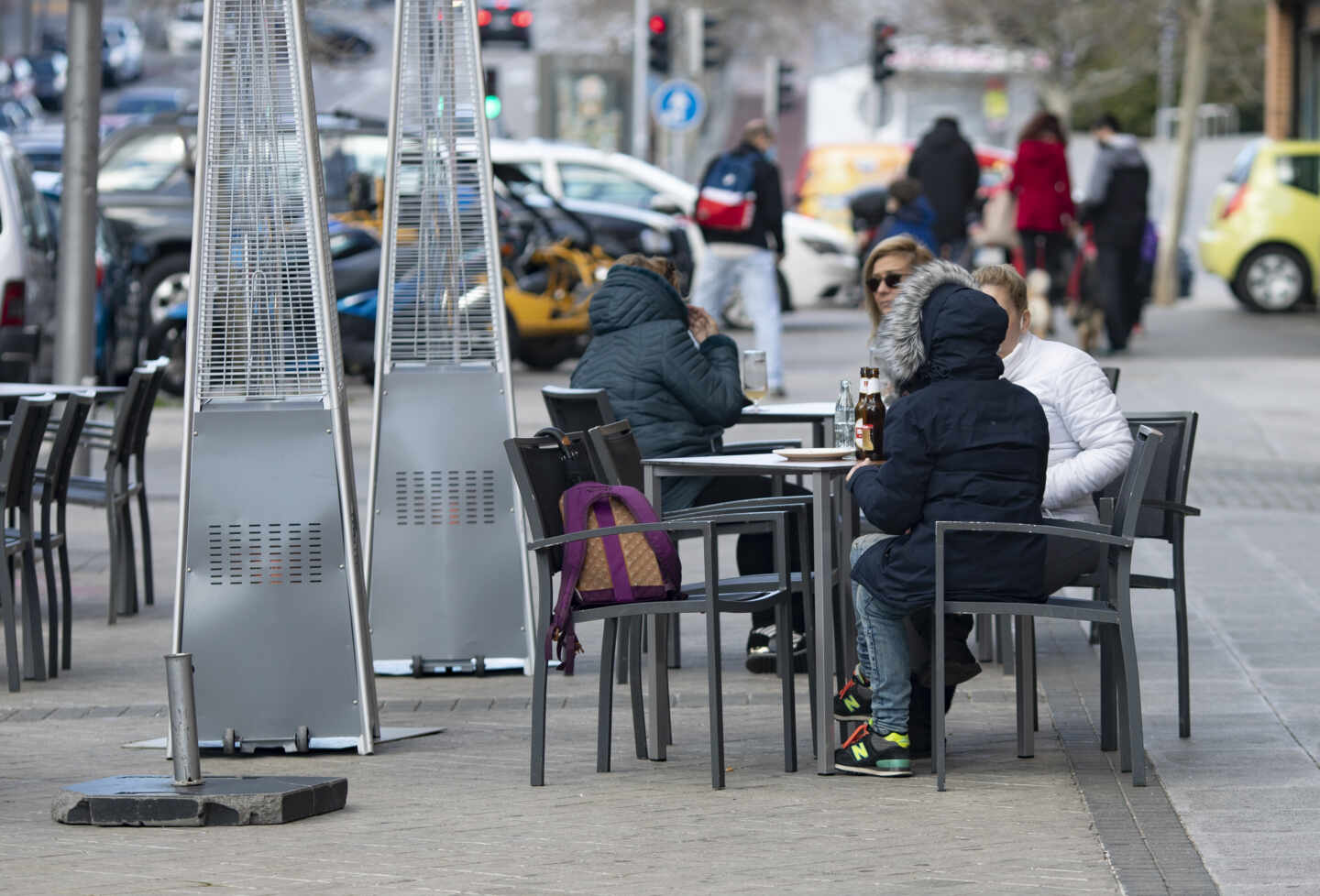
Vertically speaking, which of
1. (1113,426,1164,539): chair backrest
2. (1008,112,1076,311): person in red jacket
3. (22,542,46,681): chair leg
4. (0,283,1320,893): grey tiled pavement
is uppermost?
(1008,112,1076,311): person in red jacket

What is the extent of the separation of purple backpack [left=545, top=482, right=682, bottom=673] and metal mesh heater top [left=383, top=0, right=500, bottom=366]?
1.75 meters

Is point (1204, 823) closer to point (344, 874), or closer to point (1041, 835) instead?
point (1041, 835)

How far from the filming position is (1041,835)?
5770mm

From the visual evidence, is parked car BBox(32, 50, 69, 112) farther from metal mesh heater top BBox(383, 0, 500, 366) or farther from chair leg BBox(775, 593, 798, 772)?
chair leg BBox(775, 593, 798, 772)

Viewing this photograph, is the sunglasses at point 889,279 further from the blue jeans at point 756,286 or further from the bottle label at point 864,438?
the blue jeans at point 756,286

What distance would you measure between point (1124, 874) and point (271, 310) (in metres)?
2.93

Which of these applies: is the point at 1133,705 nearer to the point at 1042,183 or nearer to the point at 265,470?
the point at 265,470

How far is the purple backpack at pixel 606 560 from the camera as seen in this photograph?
651cm

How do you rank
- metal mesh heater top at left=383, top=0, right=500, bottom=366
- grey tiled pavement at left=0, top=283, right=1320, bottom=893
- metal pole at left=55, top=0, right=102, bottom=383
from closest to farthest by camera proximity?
grey tiled pavement at left=0, top=283, right=1320, bottom=893
metal mesh heater top at left=383, top=0, right=500, bottom=366
metal pole at left=55, top=0, right=102, bottom=383

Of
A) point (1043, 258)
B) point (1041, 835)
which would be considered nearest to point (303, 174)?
point (1041, 835)

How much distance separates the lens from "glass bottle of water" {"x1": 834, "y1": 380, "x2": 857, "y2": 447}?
298 inches

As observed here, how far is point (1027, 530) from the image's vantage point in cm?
618

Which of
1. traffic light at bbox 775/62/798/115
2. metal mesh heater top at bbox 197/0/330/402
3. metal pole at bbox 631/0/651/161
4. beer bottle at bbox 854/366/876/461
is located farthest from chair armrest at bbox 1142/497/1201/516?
traffic light at bbox 775/62/798/115

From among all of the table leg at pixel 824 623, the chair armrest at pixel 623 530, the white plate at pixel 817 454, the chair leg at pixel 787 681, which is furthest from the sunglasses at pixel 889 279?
the chair armrest at pixel 623 530
